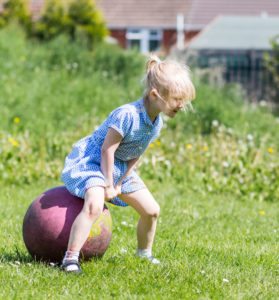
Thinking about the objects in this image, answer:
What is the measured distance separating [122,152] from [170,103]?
0.50 meters

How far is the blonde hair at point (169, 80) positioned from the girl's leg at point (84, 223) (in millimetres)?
786

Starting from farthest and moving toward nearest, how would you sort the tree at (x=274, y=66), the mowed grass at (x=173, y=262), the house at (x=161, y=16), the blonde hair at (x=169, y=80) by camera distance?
the house at (x=161, y=16), the tree at (x=274, y=66), the blonde hair at (x=169, y=80), the mowed grass at (x=173, y=262)

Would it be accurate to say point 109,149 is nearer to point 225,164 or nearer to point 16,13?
point 225,164

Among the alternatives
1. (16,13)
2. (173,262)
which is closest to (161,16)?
(16,13)

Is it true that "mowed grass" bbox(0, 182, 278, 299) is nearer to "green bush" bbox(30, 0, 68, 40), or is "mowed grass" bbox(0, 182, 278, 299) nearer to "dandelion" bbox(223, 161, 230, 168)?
"dandelion" bbox(223, 161, 230, 168)

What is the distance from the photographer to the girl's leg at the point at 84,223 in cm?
534

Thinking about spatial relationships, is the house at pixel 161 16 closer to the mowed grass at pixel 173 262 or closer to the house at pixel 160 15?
the house at pixel 160 15

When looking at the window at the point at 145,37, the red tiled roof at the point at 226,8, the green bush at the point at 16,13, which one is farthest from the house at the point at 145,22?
the green bush at the point at 16,13

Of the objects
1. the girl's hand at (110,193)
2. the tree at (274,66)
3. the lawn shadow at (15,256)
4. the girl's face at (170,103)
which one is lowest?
the tree at (274,66)

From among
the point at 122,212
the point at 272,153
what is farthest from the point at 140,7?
the point at 122,212

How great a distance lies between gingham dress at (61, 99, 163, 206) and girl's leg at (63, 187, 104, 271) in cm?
9

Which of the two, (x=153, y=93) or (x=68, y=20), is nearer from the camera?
(x=153, y=93)

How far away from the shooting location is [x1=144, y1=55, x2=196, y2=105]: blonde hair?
213 inches

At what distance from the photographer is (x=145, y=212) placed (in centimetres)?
573
